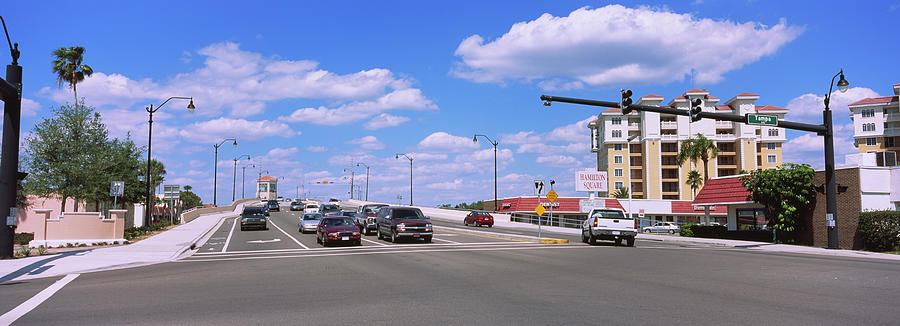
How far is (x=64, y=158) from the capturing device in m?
35.6

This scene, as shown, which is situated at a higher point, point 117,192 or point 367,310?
point 117,192

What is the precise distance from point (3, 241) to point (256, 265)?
332 inches

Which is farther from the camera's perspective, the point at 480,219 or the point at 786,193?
the point at 480,219

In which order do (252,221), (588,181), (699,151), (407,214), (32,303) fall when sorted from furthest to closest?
(699,151)
(588,181)
(252,221)
(407,214)
(32,303)

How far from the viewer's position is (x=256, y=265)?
17234 mm

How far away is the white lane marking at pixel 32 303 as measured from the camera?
865cm

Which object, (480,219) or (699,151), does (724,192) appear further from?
(699,151)

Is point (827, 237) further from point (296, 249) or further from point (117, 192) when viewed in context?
point (117, 192)

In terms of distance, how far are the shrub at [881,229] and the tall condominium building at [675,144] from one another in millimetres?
72087

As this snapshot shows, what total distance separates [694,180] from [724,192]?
62.5 metres

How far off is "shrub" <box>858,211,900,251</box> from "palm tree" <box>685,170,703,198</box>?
72247 mm

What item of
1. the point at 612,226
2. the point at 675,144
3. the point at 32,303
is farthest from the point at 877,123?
the point at 32,303

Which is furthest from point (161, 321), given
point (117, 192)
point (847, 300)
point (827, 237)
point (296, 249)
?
point (827, 237)

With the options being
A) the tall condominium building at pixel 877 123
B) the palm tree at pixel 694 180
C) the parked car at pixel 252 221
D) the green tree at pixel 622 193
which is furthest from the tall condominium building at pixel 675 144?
the parked car at pixel 252 221
